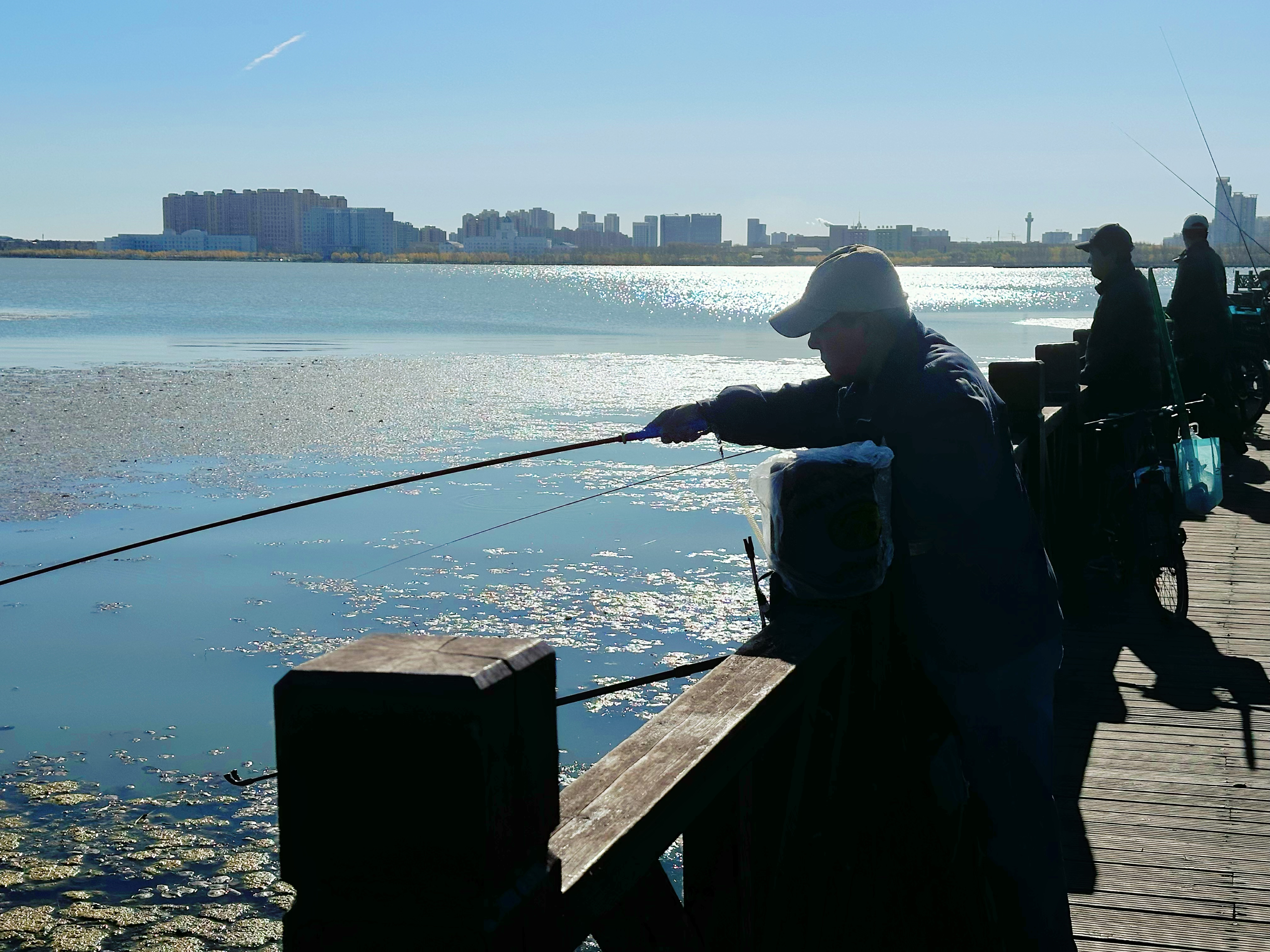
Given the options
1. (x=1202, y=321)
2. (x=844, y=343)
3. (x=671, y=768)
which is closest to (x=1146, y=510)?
(x=844, y=343)

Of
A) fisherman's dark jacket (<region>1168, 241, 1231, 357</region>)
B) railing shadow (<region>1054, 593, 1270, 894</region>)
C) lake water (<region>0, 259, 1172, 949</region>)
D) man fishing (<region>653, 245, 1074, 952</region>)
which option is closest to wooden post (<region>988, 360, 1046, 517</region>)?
railing shadow (<region>1054, 593, 1270, 894</region>)

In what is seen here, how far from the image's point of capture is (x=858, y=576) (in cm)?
247

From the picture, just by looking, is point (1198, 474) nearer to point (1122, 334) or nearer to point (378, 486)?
point (1122, 334)

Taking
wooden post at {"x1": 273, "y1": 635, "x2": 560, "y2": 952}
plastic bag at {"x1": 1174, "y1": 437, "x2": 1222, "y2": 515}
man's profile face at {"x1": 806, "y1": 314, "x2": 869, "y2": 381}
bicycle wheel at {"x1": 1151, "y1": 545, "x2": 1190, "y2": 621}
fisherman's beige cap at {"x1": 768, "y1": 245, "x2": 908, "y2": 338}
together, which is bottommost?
bicycle wheel at {"x1": 1151, "y1": 545, "x2": 1190, "y2": 621}

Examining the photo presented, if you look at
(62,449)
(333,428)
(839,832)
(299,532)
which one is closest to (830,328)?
(839,832)

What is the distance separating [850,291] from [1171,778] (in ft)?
8.52

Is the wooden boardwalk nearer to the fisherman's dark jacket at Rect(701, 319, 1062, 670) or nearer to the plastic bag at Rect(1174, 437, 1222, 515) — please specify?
the plastic bag at Rect(1174, 437, 1222, 515)

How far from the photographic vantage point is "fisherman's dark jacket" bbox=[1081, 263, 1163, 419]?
6.77 metres

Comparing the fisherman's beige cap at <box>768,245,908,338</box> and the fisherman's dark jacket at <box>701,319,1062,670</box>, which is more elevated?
the fisherman's beige cap at <box>768,245,908,338</box>

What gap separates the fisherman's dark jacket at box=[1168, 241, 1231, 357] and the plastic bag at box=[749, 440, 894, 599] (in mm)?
9126

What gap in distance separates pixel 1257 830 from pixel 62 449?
15909mm

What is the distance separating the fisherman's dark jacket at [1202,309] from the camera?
10633 mm

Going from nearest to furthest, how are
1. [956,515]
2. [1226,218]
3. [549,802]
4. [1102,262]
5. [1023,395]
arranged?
[549,802], [956,515], [1023,395], [1102,262], [1226,218]

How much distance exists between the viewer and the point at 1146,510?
6652 mm
